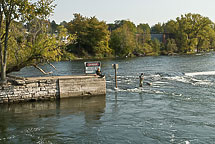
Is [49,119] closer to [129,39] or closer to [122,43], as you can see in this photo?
[122,43]

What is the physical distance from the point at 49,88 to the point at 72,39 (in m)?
4.58

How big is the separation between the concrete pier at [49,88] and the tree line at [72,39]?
3.77 feet

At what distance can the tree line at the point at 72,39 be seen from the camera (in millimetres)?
20688

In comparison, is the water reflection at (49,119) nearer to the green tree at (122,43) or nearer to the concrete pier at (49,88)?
the concrete pier at (49,88)

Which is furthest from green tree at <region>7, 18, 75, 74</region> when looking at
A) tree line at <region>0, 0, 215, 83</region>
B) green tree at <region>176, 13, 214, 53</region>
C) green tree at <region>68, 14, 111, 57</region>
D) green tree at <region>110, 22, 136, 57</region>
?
green tree at <region>176, 13, 214, 53</region>

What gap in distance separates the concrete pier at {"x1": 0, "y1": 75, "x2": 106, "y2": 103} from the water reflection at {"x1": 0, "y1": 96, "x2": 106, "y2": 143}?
0.56 m

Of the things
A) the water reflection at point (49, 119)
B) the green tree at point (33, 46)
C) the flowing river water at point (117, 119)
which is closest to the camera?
the flowing river water at point (117, 119)

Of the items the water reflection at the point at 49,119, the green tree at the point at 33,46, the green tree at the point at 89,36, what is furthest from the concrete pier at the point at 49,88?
the green tree at the point at 89,36

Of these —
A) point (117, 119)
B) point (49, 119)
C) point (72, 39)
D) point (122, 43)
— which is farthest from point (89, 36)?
point (117, 119)

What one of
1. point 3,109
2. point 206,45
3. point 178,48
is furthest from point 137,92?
point 206,45

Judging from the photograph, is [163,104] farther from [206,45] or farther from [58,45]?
[206,45]

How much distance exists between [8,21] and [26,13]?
1.49 metres

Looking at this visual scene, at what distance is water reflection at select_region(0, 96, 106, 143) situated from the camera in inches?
561

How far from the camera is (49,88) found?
2156 cm
